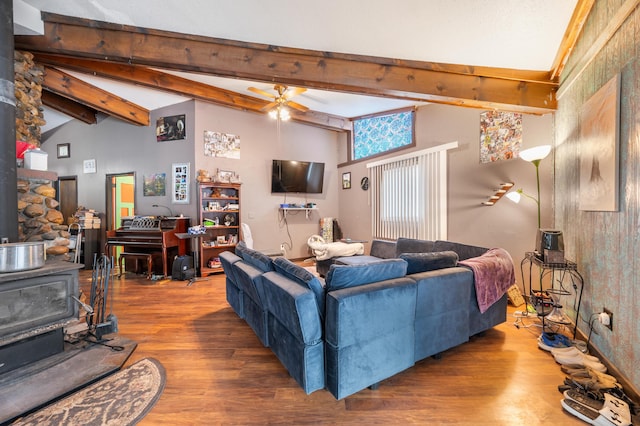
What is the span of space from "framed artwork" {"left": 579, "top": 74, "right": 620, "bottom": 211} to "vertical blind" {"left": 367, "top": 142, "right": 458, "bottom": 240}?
6.17 feet

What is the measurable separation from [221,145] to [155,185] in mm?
1502

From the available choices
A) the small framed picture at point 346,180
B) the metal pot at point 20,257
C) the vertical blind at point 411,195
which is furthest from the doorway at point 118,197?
the vertical blind at point 411,195

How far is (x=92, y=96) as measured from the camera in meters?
4.12

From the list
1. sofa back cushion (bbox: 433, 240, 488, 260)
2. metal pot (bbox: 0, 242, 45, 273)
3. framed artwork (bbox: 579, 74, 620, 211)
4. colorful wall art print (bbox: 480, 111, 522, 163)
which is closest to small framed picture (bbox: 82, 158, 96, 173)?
metal pot (bbox: 0, 242, 45, 273)

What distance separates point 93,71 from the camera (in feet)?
11.0

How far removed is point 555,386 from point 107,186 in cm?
723

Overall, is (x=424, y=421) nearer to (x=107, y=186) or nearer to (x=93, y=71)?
(x=93, y=71)

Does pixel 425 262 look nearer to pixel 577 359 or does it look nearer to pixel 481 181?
pixel 577 359

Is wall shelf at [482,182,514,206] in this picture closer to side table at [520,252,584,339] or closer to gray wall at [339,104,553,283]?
gray wall at [339,104,553,283]

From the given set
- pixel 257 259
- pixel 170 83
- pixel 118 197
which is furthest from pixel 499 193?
pixel 118 197

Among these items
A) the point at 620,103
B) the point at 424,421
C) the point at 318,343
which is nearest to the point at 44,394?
the point at 318,343

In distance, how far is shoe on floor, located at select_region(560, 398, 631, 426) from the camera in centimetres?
141

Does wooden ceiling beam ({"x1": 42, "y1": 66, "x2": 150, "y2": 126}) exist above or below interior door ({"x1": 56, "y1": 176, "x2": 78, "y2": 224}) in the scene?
above

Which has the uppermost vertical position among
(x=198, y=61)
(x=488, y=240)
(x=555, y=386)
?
(x=198, y=61)
